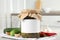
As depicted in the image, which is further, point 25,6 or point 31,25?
point 25,6

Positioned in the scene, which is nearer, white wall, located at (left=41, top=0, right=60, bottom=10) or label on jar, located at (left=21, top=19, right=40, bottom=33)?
label on jar, located at (left=21, top=19, right=40, bottom=33)

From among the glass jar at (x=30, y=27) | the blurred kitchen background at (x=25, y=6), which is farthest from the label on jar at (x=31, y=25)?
the blurred kitchen background at (x=25, y=6)

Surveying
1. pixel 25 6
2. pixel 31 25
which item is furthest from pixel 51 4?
pixel 31 25

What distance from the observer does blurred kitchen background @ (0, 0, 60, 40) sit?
219cm

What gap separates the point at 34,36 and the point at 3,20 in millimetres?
1452

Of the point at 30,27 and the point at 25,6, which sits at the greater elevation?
the point at 25,6

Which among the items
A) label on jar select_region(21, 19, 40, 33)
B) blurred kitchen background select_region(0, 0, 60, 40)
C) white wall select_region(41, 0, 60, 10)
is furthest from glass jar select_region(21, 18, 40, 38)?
white wall select_region(41, 0, 60, 10)

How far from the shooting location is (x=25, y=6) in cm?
226

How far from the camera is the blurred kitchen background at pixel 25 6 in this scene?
2.19 metres

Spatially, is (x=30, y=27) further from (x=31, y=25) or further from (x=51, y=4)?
(x=51, y=4)

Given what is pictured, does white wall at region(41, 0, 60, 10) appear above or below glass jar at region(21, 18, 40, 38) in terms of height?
above

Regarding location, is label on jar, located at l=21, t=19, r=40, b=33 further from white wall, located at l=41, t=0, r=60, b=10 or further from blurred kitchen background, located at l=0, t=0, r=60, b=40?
white wall, located at l=41, t=0, r=60, b=10

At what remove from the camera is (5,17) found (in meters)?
→ 2.21

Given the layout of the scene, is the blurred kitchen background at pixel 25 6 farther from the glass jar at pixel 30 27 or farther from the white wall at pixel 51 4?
the glass jar at pixel 30 27
